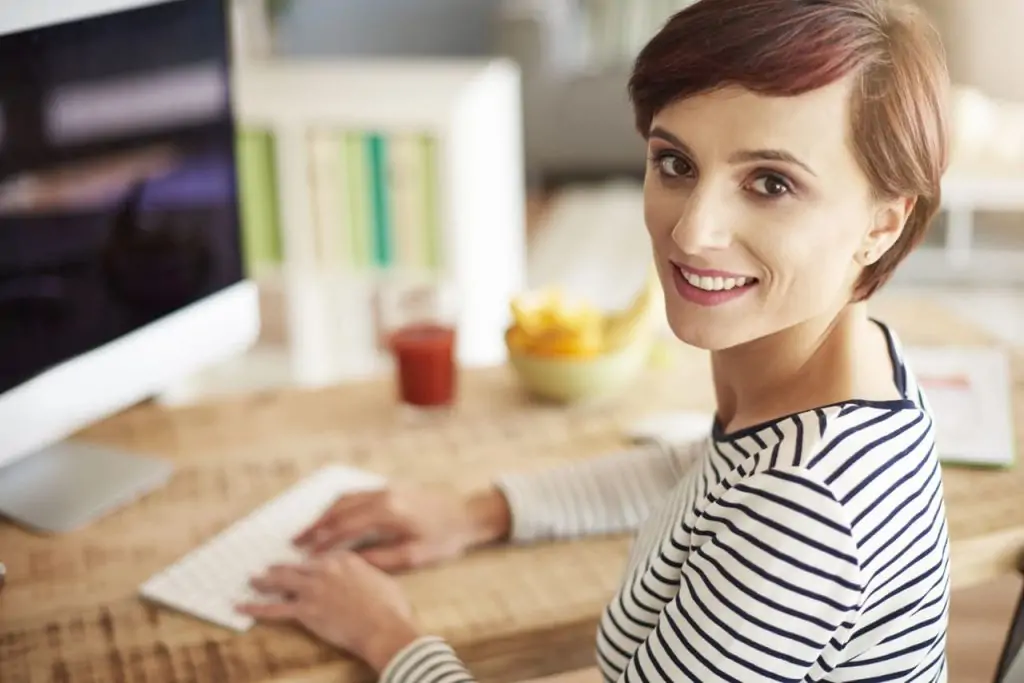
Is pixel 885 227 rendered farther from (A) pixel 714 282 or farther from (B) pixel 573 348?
(B) pixel 573 348

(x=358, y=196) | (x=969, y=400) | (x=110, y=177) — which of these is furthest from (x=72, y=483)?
(x=358, y=196)

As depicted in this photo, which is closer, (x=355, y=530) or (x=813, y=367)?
(x=813, y=367)

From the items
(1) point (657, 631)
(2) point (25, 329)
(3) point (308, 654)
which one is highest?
(2) point (25, 329)

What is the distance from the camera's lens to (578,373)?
1450 mm

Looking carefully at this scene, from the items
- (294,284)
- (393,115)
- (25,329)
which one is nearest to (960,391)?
(25,329)

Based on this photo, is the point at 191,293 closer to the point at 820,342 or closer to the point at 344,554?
the point at 344,554

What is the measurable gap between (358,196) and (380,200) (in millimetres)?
52

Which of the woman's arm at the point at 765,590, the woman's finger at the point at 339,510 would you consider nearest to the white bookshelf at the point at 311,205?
the woman's finger at the point at 339,510

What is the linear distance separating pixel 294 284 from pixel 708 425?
160 centimetres

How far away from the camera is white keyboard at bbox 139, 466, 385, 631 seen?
3.62ft

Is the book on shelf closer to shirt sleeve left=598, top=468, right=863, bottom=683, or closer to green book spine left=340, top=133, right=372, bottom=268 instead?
green book spine left=340, top=133, right=372, bottom=268

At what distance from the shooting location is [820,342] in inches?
36.8

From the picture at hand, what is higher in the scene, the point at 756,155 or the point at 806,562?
the point at 756,155

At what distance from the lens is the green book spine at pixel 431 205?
8.58ft
